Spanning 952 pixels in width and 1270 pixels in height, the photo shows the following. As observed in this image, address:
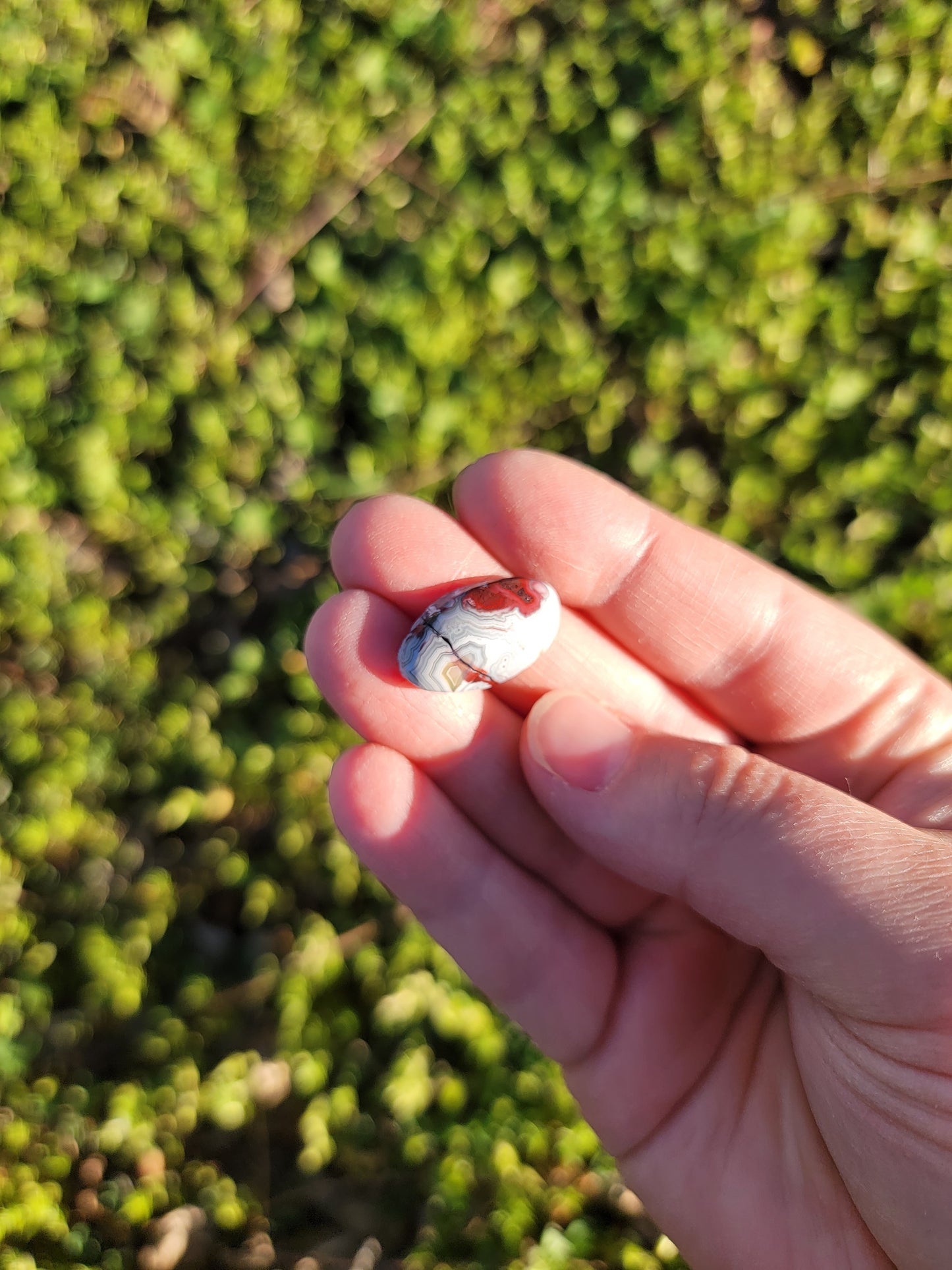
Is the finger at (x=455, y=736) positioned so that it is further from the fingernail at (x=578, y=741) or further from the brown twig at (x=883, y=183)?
the brown twig at (x=883, y=183)

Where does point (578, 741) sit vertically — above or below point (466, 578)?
below

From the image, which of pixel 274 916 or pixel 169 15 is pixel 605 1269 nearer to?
pixel 274 916

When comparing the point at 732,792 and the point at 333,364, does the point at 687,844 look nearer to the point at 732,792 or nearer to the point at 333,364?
the point at 732,792

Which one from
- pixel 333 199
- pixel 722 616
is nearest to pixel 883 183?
pixel 722 616

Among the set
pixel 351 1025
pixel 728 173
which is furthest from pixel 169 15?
pixel 351 1025

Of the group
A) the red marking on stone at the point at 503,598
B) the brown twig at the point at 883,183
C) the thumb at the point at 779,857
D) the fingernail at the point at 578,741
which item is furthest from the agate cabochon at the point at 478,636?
the brown twig at the point at 883,183
